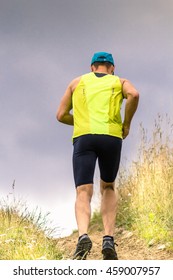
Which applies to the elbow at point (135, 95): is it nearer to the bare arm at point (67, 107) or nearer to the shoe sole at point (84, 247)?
the bare arm at point (67, 107)

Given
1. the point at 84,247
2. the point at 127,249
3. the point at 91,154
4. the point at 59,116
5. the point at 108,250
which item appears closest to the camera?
the point at 84,247

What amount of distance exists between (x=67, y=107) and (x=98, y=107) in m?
0.43

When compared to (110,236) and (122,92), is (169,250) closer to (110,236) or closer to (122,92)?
(110,236)

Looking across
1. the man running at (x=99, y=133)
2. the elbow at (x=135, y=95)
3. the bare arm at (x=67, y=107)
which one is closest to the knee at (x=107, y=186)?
the man running at (x=99, y=133)

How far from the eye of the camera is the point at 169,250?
7.02 meters

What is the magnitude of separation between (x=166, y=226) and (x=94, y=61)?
8.58ft

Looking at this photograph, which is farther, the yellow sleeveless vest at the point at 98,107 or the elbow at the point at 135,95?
the elbow at the point at 135,95

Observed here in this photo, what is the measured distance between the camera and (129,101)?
575 cm

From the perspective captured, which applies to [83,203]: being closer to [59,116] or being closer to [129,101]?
[59,116]

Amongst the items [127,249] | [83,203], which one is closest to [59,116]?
[83,203]

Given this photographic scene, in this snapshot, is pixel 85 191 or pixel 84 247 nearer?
pixel 84 247

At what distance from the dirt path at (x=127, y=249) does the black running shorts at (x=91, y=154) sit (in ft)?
4.43

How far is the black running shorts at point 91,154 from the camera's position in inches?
220
